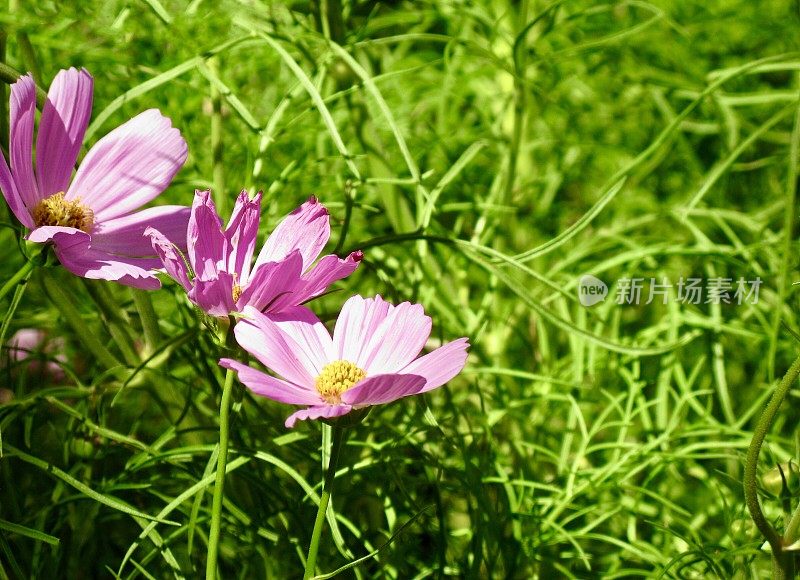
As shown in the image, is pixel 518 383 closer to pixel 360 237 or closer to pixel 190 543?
pixel 360 237

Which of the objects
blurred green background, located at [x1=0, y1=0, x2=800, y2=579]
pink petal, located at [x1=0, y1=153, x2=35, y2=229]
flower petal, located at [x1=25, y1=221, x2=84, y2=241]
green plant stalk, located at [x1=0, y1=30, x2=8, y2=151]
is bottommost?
blurred green background, located at [x1=0, y1=0, x2=800, y2=579]

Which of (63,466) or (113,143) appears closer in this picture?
(113,143)

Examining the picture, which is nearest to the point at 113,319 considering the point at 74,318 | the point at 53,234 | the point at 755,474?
the point at 74,318

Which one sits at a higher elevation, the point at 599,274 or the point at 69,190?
the point at 69,190

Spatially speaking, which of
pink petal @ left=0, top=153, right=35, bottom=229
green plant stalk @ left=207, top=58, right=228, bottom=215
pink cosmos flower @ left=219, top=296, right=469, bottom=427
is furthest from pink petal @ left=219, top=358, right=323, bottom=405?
green plant stalk @ left=207, top=58, right=228, bottom=215

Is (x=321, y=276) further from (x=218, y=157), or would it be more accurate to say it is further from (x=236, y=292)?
(x=218, y=157)

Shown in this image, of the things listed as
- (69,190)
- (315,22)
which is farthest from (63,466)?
(315,22)

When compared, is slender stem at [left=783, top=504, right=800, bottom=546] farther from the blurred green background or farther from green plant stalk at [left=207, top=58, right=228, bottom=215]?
green plant stalk at [left=207, top=58, right=228, bottom=215]
